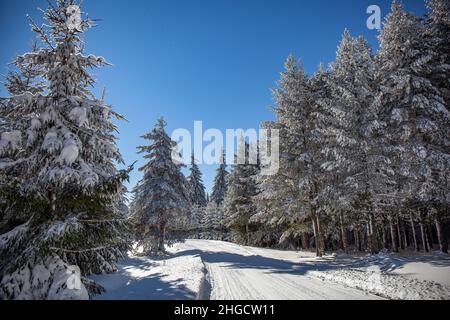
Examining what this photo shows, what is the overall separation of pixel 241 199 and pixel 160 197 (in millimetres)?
12751

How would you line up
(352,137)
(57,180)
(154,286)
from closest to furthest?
1. (57,180)
2. (154,286)
3. (352,137)

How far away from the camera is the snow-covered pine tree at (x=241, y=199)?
34438mm

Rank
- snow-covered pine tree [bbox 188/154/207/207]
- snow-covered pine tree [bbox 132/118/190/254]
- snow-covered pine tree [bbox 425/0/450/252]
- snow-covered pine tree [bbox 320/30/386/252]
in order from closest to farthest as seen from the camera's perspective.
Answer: snow-covered pine tree [bbox 320/30/386/252], snow-covered pine tree [bbox 425/0/450/252], snow-covered pine tree [bbox 132/118/190/254], snow-covered pine tree [bbox 188/154/207/207]

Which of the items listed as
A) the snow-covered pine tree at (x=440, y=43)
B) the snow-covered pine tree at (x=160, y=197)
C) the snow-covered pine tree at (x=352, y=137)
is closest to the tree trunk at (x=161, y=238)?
the snow-covered pine tree at (x=160, y=197)

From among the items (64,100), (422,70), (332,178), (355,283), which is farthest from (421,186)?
(64,100)

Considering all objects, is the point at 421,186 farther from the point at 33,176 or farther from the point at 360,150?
the point at 33,176

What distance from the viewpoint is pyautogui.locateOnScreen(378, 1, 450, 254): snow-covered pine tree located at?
16.4 metres

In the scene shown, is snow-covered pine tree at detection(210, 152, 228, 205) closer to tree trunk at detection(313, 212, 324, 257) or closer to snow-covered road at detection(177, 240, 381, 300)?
tree trunk at detection(313, 212, 324, 257)

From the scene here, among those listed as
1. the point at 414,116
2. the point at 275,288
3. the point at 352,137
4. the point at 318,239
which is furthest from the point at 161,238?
the point at 414,116

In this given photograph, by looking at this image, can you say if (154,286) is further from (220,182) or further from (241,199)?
(220,182)

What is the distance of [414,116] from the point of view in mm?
18156

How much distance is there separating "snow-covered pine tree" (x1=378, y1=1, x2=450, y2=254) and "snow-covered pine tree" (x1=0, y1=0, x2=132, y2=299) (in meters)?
17.3

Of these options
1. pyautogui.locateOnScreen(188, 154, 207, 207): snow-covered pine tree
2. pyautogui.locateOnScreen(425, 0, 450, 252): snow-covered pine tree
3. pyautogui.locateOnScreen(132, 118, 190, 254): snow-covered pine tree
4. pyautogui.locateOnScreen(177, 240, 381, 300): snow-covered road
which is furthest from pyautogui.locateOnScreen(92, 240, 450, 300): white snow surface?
pyautogui.locateOnScreen(188, 154, 207, 207): snow-covered pine tree

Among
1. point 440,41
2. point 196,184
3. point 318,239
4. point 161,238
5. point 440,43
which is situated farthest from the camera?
point 196,184
